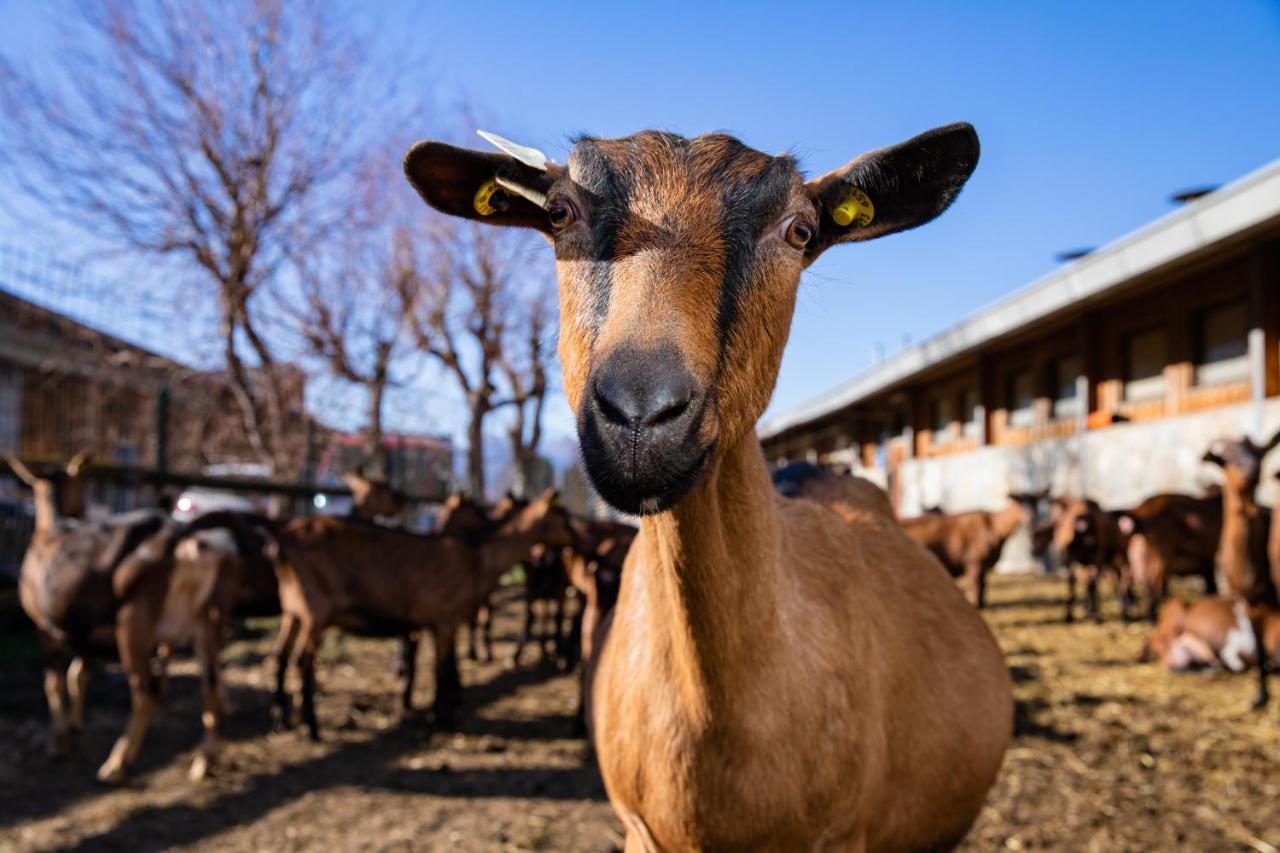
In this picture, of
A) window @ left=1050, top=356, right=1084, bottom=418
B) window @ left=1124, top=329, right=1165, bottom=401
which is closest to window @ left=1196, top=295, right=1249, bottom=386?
window @ left=1124, top=329, right=1165, bottom=401

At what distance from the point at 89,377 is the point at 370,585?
6407 millimetres

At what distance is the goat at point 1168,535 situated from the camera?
11086 mm

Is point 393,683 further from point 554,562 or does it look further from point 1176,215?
point 1176,215

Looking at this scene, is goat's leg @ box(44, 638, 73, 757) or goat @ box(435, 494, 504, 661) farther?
goat @ box(435, 494, 504, 661)

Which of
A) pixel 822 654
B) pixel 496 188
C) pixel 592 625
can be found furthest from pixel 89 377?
pixel 822 654

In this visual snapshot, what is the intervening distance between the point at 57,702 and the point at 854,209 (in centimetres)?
678

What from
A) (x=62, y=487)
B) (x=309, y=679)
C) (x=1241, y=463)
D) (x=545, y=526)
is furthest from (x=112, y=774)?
(x=1241, y=463)

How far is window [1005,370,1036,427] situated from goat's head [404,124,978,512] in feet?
55.4

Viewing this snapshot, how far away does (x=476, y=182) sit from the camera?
239 cm

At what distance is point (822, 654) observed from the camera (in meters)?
2.26

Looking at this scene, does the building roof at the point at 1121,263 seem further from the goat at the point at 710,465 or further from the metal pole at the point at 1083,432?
the goat at the point at 710,465

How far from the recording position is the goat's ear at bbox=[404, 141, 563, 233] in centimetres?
226

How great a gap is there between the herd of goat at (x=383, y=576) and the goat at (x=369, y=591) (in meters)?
0.02

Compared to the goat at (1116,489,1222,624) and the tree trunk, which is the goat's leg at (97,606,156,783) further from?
the tree trunk
